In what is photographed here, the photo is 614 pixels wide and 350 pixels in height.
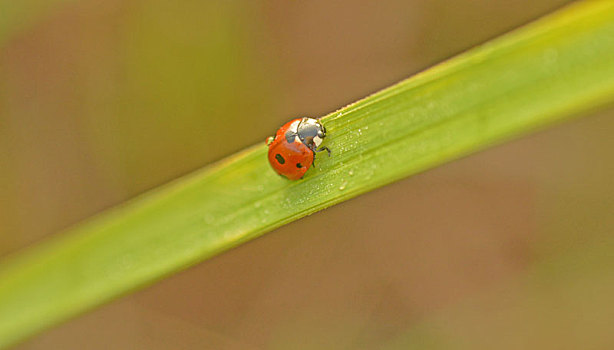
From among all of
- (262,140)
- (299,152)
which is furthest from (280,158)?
(262,140)

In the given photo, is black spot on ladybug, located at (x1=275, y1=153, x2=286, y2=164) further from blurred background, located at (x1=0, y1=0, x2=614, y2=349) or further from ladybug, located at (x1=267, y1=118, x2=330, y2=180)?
blurred background, located at (x1=0, y1=0, x2=614, y2=349)

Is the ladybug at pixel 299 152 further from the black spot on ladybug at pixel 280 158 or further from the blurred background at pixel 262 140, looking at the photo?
the blurred background at pixel 262 140

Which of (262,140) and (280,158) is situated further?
(262,140)

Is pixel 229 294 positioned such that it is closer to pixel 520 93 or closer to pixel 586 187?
pixel 586 187

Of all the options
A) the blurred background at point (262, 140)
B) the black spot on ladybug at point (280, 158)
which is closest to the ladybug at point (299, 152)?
the black spot on ladybug at point (280, 158)

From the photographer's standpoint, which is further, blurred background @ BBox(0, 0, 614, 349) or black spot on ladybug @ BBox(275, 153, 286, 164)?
blurred background @ BBox(0, 0, 614, 349)

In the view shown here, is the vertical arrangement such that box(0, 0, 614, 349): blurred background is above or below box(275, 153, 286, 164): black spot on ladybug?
above

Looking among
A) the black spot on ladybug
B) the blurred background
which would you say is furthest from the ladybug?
the blurred background

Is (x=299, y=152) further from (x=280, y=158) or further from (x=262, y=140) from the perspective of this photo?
(x=262, y=140)
